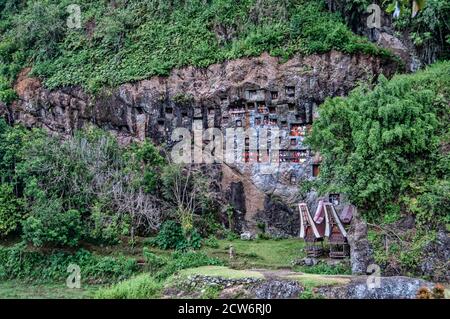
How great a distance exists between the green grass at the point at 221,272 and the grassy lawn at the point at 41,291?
2692mm

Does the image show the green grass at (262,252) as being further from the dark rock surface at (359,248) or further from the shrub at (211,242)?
the dark rock surface at (359,248)

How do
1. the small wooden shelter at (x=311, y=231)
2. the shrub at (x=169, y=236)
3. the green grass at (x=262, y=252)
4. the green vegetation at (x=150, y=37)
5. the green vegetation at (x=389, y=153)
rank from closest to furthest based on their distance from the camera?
the green vegetation at (x=389, y=153), the small wooden shelter at (x=311, y=231), the green grass at (x=262, y=252), the shrub at (x=169, y=236), the green vegetation at (x=150, y=37)

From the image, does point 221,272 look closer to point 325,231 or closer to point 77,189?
point 325,231

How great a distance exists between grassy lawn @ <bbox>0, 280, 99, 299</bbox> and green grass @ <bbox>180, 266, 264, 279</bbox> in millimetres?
2692

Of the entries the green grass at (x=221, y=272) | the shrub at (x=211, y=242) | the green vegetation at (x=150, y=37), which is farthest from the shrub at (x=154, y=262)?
the green vegetation at (x=150, y=37)

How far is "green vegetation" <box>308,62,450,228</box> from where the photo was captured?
13.6 meters

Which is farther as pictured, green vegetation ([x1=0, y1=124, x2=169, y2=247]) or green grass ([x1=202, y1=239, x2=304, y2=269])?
green vegetation ([x1=0, y1=124, x2=169, y2=247])

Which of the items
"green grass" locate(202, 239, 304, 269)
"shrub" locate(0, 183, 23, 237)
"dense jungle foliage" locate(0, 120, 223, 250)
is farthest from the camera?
"shrub" locate(0, 183, 23, 237)

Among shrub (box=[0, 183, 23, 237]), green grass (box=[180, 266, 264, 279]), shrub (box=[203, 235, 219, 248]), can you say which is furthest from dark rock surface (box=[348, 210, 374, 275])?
shrub (box=[0, 183, 23, 237])

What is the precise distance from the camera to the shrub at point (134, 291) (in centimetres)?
1306

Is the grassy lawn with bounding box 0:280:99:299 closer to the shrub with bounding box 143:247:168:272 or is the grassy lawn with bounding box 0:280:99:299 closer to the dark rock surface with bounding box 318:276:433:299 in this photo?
the shrub with bounding box 143:247:168:272

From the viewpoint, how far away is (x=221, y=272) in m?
13.7

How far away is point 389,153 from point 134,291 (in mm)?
7273

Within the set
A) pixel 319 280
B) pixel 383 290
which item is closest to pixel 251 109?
pixel 319 280
